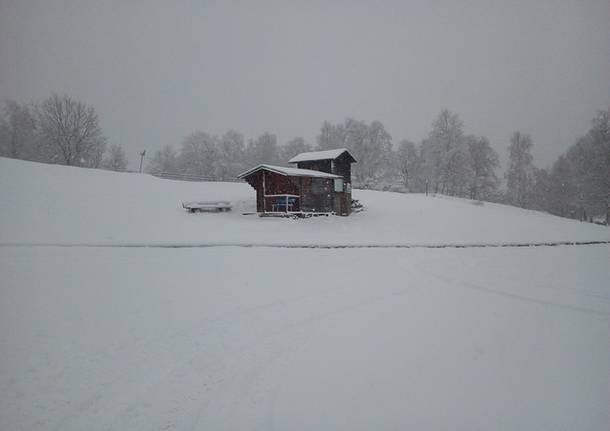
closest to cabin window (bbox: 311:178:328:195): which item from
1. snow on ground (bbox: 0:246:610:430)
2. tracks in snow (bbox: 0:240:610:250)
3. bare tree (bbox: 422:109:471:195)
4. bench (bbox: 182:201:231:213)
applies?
bench (bbox: 182:201:231:213)

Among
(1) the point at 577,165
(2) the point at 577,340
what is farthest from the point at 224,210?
(1) the point at 577,165

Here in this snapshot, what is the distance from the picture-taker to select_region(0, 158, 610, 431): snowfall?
4.31 meters

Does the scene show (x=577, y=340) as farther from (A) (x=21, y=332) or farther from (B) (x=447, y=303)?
(A) (x=21, y=332)

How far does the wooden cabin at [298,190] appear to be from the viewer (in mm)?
27297

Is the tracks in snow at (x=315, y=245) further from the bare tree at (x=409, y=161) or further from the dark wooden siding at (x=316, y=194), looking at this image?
the bare tree at (x=409, y=161)

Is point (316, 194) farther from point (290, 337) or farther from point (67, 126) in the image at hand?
point (67, 126)

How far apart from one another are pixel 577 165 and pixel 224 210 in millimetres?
47239

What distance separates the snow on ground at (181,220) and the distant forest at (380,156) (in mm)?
15306

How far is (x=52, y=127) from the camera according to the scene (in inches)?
1591

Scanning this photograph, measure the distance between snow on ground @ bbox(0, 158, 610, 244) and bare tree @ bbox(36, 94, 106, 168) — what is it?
15.0m

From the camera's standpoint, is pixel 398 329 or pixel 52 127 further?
pixel 52 127

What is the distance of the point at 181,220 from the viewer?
72.7ft

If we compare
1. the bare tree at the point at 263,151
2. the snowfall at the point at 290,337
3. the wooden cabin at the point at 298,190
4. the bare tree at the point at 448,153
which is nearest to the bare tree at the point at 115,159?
the bare tree at the point at 263,151

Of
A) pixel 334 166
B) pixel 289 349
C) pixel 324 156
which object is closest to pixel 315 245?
pixel 289 349
